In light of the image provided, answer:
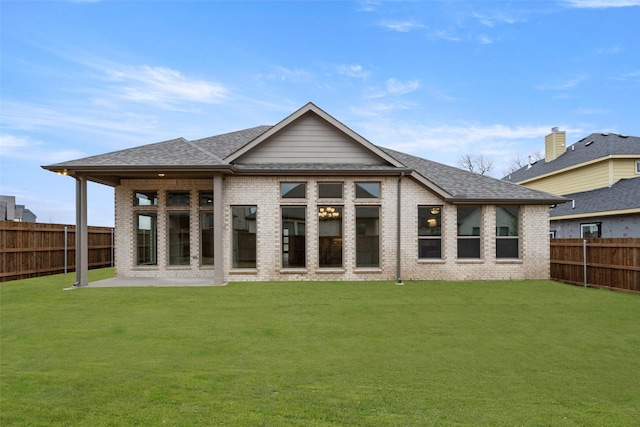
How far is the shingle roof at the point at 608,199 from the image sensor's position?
62.9 feet

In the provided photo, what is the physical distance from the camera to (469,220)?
15070 mm

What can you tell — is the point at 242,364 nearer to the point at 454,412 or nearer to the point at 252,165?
the point at 454,412

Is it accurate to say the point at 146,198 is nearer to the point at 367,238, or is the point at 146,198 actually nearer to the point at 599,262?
the point at 367,238

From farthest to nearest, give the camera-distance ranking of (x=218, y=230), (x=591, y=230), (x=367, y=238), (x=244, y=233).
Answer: (x=591, y=230), (x=367, y=238), (x=244, y=233), (x=218, y=230)

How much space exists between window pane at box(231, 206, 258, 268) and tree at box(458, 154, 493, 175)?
37.9 m

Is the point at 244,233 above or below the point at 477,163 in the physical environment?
below

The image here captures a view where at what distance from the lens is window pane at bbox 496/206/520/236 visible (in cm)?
1522

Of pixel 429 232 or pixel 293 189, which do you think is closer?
pixel 293 189

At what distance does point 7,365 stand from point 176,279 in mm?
9047

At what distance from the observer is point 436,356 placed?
227 inches

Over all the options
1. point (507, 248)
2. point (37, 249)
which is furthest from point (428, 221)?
point (37, 249)

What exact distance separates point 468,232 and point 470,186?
2063 mm

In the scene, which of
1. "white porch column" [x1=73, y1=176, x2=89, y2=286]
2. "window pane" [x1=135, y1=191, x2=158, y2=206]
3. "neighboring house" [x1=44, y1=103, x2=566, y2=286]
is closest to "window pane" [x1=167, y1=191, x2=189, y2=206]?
"neighboring house" [x1=44, y1=103, x2=566, y2=286]

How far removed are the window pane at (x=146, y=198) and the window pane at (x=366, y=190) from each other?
7.82 m
